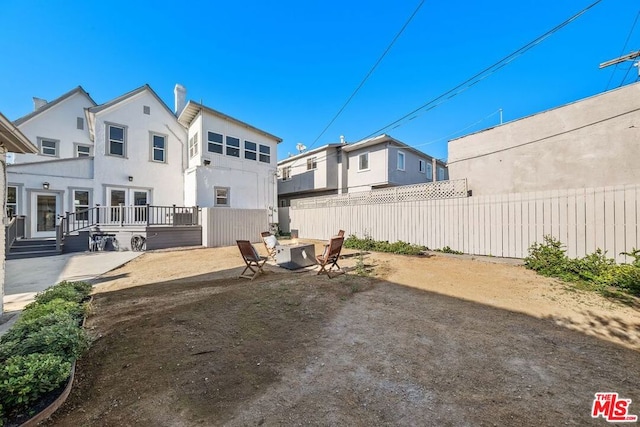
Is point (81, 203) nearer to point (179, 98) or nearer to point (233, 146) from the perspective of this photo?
point (233, 146)

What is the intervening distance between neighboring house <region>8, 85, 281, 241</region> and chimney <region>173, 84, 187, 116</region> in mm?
60

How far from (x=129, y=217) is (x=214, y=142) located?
5.99 m

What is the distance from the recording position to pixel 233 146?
636 inches

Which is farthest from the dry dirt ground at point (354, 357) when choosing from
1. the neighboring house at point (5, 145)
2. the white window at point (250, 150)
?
the white window at point (250, 150)

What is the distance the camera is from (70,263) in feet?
29.7

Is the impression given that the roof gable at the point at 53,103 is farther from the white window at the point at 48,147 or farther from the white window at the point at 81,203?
the white window at the point at 81,203

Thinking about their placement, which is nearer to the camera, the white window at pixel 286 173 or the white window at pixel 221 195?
the white window at pixel 221 195

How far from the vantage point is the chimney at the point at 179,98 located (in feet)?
55.6

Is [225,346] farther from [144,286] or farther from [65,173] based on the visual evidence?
[65,173]

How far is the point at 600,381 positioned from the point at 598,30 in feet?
37.5

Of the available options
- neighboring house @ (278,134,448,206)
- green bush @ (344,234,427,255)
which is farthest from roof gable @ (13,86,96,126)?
green bush @ (344,234,427,255)

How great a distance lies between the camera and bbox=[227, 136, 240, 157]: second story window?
16.0 m

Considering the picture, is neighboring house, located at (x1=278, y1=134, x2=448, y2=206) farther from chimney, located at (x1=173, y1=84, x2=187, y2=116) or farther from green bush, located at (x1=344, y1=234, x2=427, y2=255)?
chimney, located at (x1=173, y1=84, x2=187, y2=116)

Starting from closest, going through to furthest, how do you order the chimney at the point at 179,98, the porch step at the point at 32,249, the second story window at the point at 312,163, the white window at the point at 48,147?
the porch step at the point at 32,249 → the white window at the point at 48,147 → the chimney at the point at 179,98 → the second story window at the point at 312,163
